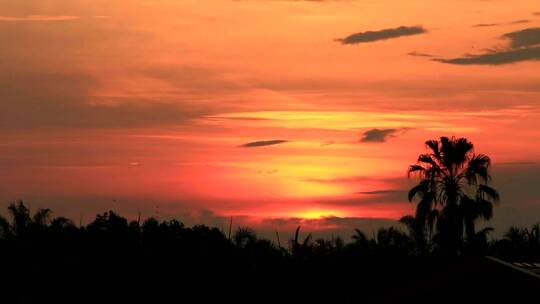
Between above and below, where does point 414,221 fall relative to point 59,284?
above

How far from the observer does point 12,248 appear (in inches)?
1610

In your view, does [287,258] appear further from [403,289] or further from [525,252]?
[525,252]

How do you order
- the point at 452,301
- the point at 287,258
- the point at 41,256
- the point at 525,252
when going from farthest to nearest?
the point at 525,252
the point at 287,258
the point at 41,256
the point at 452,301

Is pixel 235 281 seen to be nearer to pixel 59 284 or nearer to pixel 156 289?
pixel 156 289

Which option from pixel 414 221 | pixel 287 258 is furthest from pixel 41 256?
pixel 414 221

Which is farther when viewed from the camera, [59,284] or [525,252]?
[525,252]

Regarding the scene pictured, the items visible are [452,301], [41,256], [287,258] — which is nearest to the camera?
[452,301]

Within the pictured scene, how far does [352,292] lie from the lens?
3734 cm

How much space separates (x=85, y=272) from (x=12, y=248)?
3250 millimetres

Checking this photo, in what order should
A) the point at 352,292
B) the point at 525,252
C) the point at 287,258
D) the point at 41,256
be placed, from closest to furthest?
the point at 352,292 < the point at 41,256 < the point at 287,258 < the point at 525,252

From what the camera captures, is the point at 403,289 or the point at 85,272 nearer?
the point at 403,289

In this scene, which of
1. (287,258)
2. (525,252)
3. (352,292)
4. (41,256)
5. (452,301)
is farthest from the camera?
(525,252)

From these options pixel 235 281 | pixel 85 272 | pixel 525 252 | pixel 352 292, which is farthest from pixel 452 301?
pixel 525 252

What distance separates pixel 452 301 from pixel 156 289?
A: 38.2 feet
